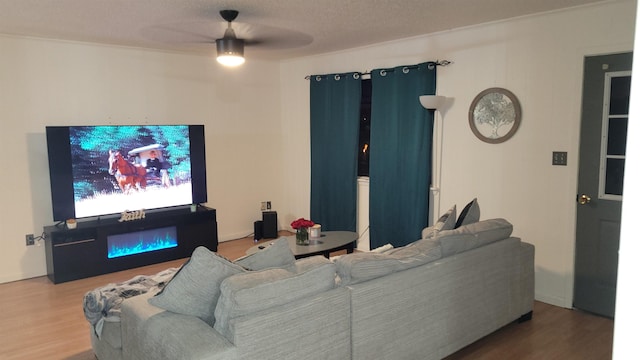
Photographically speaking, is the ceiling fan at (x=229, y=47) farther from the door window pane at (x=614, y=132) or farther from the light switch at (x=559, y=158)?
the door window pane at (x=614, y=132)

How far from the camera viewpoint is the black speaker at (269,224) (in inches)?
256

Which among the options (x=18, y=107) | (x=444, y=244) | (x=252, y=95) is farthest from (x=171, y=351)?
(x=252, y=95)

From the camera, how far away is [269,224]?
21.3ft

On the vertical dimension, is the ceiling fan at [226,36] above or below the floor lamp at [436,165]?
above

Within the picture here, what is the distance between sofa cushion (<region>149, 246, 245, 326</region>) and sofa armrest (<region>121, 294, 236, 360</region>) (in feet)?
0.16

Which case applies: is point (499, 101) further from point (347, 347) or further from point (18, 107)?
point (18, 107)

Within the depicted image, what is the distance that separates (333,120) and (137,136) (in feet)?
7.75

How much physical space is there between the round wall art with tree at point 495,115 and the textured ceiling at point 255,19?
0.69 m

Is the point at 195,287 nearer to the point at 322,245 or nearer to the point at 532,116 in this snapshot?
the point at 322,245

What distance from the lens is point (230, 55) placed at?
393 centimetres

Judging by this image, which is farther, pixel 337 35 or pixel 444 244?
pixel 337 35

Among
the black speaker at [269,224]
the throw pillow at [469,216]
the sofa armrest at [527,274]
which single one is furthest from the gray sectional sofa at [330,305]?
the black speaker at [269,224]

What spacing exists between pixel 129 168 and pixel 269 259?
10.6ft

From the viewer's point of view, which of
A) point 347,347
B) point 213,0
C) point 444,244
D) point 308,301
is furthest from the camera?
point 213,0
